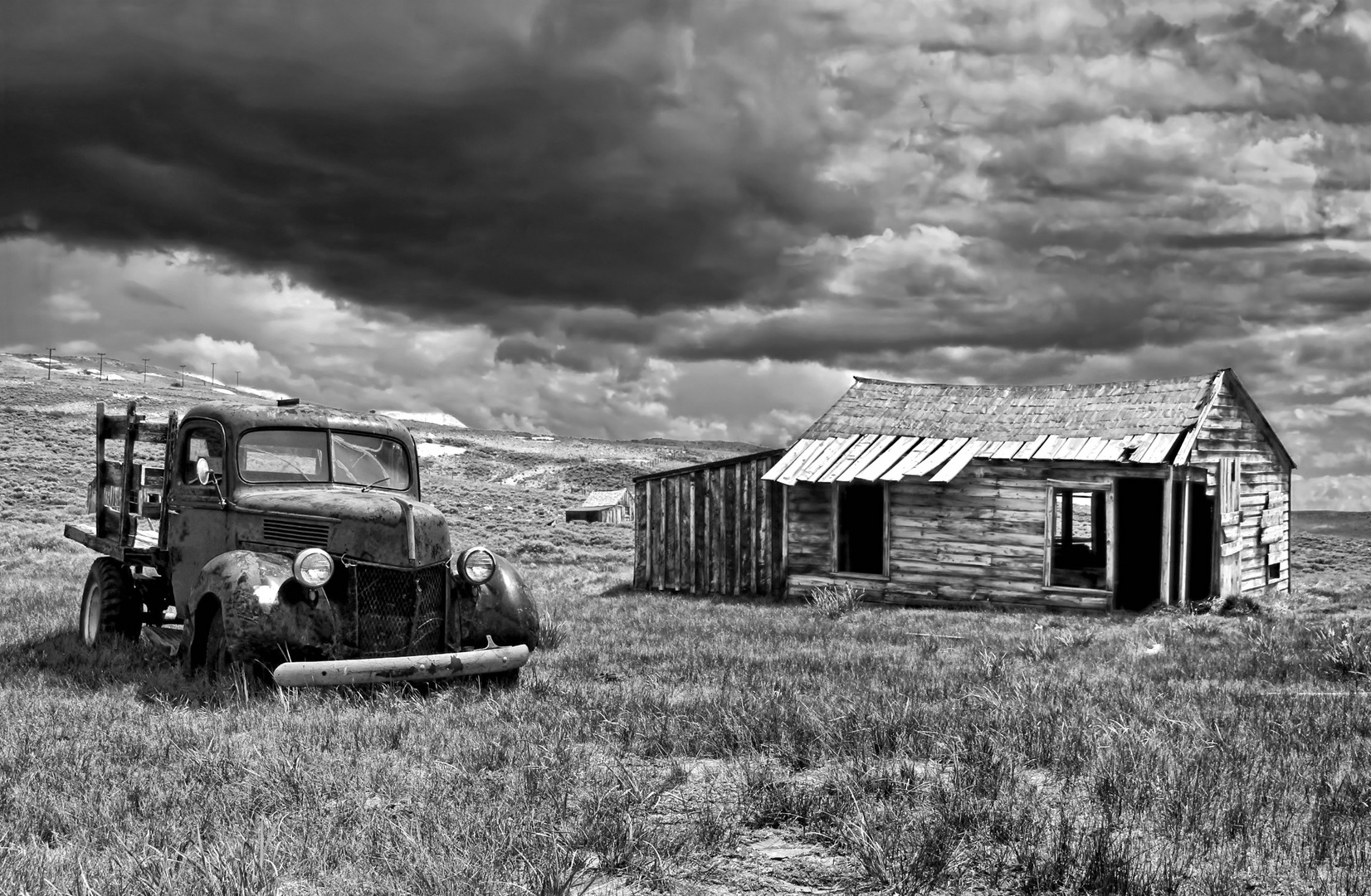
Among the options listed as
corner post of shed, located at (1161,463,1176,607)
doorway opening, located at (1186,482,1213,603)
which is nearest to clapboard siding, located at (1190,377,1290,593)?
doorway opening, located at (1186,482,1213,603)

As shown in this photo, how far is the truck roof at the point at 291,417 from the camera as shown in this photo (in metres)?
8.98

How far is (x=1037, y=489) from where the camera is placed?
56.7 ft

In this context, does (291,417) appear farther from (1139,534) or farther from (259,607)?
(1139,534)

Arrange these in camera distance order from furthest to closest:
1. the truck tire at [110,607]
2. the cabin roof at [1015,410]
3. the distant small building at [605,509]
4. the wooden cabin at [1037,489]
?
1. the distant small building at [605,509]
2. the cabin roof at [1015,410]
3. the wooden cabin at [1037,489]
4. the truck tire at [110,607]

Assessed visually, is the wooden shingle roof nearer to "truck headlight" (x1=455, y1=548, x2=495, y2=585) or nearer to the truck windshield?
the truck windshield

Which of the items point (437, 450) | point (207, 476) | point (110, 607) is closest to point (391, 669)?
point (207, 476)

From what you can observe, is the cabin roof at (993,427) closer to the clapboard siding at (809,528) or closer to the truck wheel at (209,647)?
the clapboard siding at (809,528)

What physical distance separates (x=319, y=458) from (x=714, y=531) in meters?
12.0

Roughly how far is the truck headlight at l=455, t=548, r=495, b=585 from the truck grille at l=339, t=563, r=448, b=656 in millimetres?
178

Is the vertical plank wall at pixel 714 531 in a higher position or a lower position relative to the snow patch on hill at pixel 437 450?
lower

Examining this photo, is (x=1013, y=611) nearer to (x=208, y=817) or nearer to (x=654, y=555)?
(x=654, y=555)

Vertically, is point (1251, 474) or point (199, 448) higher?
point (199, 448)

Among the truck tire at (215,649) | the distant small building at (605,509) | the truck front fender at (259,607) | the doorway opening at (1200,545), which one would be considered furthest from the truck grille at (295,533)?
the distant small building at (605,509)

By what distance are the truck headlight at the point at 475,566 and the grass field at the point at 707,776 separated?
Result: 104 centimetres
